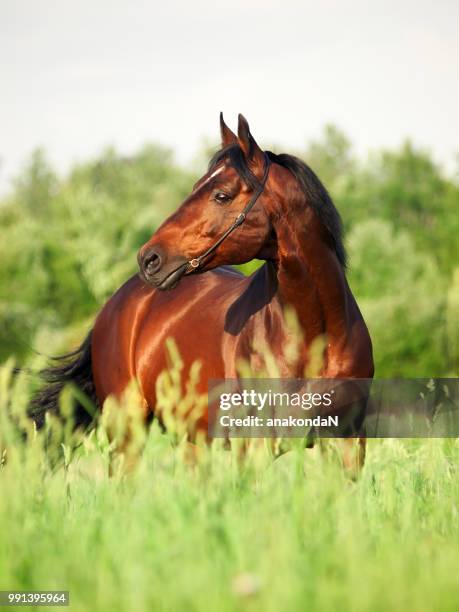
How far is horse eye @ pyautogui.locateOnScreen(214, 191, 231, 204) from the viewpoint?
5.26 meters

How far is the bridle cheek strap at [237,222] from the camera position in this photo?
5.22 meters

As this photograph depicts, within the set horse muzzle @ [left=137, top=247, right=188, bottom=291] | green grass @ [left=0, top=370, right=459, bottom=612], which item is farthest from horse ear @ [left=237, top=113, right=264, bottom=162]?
green grass @ [left=0, top=370, right=459, bottom=612]

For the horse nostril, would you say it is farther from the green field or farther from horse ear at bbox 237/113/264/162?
the green field

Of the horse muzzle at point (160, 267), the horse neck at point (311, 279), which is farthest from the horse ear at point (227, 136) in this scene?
the horse muzzle at point (160, 267)

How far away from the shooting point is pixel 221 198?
527 cm

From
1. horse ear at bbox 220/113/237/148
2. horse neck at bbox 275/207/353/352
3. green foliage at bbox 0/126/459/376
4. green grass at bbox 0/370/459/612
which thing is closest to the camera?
green grass at bbox 0/370/459/612

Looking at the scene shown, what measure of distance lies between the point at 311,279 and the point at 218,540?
2.33 meters

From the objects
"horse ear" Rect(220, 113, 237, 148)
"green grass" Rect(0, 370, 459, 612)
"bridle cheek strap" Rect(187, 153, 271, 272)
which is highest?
"horse ear" Rect(220, 113, 237, 148)

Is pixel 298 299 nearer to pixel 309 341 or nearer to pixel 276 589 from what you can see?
pixel 309 341

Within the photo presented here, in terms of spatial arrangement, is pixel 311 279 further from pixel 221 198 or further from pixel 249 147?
pixel 249 147

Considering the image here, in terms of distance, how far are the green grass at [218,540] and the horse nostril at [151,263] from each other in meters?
1.44

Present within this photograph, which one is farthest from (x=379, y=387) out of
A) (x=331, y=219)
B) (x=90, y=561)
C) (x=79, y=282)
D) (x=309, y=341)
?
(x=79, y=282)

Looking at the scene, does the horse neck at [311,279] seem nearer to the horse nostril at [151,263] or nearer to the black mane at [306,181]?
the black mane at [306,181]

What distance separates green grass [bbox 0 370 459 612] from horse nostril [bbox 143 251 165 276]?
144 centimetres
